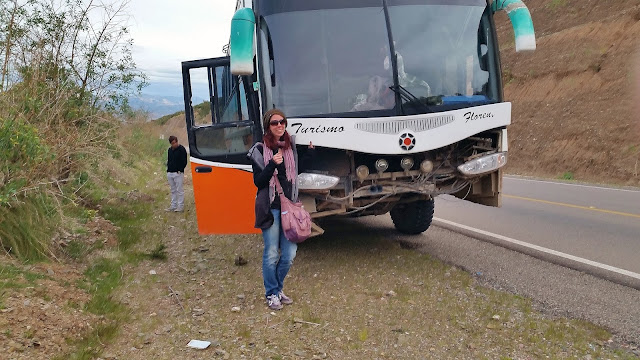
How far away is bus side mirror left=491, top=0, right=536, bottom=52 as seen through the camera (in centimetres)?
542

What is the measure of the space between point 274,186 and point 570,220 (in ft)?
19.7

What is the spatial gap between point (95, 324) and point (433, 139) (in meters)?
3.40

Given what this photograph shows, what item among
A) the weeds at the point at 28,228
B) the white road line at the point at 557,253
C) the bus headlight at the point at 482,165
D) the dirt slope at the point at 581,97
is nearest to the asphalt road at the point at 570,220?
the white road line at the point at 557,253

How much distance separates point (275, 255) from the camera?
4.68 meters

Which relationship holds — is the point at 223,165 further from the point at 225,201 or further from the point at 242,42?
the point at 242,42

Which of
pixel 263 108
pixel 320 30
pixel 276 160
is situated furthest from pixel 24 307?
pixel 320 30

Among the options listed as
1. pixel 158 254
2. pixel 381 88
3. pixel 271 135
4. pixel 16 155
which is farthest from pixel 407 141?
pixel 16 155

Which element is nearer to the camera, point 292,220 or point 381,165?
point 292,220

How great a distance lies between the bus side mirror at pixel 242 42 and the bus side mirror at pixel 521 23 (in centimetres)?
265

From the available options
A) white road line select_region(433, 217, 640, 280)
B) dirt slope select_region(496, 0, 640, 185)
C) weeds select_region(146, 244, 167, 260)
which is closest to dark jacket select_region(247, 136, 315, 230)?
weeds select_region(146, 244, 167, 260)

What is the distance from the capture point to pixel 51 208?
5.76 metres

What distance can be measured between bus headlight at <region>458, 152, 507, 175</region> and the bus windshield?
57cm

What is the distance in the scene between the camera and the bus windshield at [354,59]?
16.5 ft

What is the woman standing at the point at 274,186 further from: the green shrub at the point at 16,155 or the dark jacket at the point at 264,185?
the green shrub at the point at 16,155
